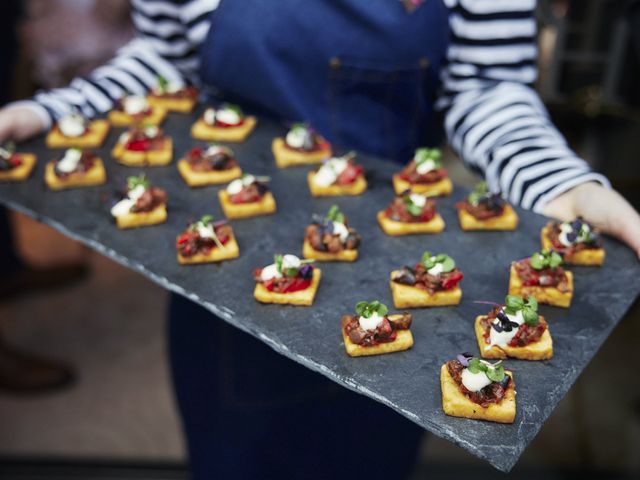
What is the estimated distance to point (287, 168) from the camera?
3242 mm

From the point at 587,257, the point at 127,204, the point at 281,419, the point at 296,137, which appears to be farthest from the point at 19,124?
the point at 587,257

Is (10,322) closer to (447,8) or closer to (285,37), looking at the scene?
(285,37)

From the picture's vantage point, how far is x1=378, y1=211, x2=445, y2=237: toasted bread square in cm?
279

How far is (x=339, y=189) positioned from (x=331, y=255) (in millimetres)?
459

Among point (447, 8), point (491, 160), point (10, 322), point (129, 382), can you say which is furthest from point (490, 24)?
point (10, 322)

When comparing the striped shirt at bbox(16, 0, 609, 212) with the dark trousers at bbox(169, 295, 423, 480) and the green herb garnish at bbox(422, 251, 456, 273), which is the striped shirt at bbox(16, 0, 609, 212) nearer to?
the green herb garnish at bbox(422, 251, 456, 273)

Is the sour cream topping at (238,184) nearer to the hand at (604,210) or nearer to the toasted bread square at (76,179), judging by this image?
the toasted bread square at (76,179)

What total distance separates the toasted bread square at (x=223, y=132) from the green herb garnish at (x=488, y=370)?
1742 mm

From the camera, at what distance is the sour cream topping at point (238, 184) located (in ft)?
9.52

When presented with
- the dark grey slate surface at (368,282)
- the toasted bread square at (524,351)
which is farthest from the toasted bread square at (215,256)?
the toasted bread square at (524,351)

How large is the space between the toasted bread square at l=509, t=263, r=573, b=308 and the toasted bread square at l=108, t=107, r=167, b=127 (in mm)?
1887

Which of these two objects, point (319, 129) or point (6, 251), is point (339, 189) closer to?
point (319, 129)

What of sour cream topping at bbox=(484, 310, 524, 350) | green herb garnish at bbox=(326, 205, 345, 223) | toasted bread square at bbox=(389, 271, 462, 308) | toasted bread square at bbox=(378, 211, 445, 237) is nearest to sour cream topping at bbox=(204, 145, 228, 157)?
green herb garnish at bbox=(326, 205, 345, 223)

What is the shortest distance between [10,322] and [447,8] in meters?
4.05
